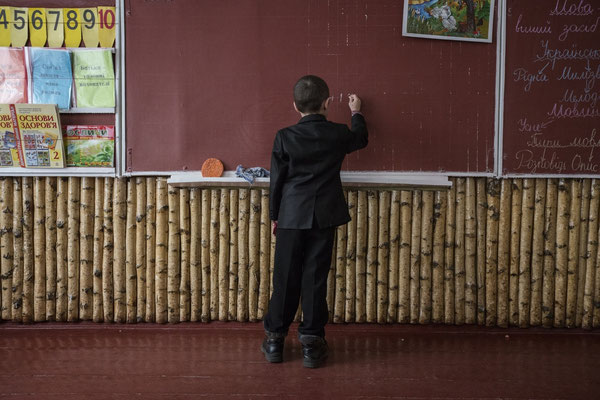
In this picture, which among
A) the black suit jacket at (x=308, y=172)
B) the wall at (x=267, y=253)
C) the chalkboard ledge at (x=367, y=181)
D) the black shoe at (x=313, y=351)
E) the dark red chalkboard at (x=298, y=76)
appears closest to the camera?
the black suit jacket at (x=308, y=172)

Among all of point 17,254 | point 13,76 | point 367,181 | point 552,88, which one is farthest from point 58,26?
point 552,88

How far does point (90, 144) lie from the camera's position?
3936 mm

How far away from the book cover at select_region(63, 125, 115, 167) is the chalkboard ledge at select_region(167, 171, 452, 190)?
0.55 metres

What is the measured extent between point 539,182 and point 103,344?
340cm

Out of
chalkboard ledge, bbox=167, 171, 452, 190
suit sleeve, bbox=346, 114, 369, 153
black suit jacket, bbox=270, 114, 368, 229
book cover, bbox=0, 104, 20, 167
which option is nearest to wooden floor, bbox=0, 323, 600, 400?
black suit jacket, bbox=270, 114, 368, 229

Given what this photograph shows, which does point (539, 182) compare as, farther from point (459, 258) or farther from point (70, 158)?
point (70, 158)

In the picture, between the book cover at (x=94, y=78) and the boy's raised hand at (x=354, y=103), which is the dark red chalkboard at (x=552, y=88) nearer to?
the boy's raised hand at (x=354, y=103)

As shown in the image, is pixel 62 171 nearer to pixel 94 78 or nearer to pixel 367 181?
pixel 94 78

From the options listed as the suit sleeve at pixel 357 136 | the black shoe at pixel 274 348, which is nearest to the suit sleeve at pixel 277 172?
the suit sleeve at pixel 357 136

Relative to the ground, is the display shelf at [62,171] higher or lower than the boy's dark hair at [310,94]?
lower

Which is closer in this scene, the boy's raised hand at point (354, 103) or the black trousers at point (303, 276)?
the black trousers at point (303, 276)

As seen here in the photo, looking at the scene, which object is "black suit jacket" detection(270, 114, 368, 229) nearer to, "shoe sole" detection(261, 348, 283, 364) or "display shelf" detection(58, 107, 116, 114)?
"shoe sole" detection(261, 348, 283, 364)

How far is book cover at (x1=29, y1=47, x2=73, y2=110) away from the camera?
386 cm

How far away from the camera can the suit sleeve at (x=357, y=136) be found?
10.9ft
